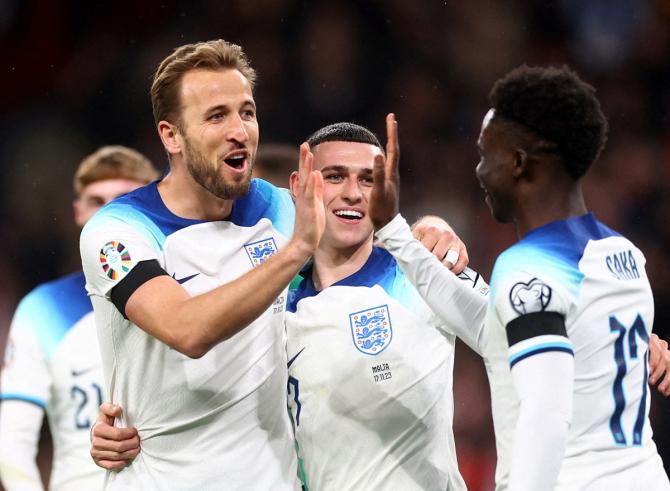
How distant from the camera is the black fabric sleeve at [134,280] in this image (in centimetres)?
327

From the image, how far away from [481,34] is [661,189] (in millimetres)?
1837

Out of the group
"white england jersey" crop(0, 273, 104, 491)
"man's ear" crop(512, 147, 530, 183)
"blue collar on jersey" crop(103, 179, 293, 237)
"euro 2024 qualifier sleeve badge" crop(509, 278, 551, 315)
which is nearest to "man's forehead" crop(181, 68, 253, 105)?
"blue collar on jersey" crop(103, 179, 293, 237)

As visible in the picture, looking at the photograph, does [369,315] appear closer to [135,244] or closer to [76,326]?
[135,244]

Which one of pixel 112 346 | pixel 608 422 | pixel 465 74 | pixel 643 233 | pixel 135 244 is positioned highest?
pixel 465 74

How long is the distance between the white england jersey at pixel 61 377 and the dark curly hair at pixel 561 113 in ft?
→ 9.98

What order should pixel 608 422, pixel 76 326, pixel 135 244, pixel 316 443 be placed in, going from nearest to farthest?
pixel 608 422, pixel 135 244, pixel 316 443, pixel 76 326

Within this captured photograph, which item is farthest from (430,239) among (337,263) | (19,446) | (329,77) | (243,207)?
(329,77)

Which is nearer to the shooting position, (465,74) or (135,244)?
(135,244)

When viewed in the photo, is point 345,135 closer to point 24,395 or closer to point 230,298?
point 230,298

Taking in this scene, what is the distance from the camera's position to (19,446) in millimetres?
5027

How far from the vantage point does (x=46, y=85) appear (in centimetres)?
802

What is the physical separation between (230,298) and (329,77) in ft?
16.9

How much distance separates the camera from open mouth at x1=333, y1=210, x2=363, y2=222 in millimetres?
4031

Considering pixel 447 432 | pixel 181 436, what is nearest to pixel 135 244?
pixel 181 436
